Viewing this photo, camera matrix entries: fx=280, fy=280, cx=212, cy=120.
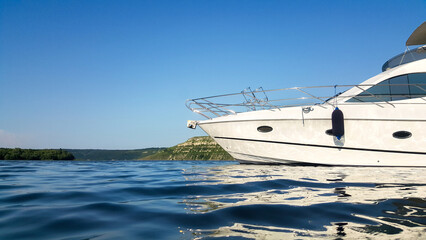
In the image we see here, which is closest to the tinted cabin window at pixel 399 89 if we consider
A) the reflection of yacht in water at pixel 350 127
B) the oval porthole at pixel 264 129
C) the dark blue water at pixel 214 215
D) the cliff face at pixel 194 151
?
the reflection of yacht in water at pixel 350 127

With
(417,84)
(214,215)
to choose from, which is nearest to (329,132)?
(417,84)

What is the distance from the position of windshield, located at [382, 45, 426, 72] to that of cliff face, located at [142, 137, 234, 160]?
82076mm

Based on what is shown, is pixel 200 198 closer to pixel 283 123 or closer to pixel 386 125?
pixel 283 123

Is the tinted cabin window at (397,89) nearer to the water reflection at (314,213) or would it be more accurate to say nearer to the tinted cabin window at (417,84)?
the tinted cabin window at (417,84)

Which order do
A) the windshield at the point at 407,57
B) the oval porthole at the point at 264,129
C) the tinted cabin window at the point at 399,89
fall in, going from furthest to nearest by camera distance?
the windshield at the point at 407,57 < the oval porthole at the point at 264,129 < the tinted cabin window at the point at 399,89

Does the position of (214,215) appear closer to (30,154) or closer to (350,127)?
(350,127)

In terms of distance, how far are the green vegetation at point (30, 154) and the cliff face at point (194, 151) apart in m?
58.1

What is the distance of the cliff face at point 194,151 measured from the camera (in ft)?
335

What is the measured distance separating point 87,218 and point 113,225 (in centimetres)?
35

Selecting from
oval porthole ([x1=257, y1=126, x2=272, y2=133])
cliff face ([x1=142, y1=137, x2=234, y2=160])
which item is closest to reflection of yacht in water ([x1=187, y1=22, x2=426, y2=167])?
oval porthole ([x1=257, y1=126, x2=272, y2=133])

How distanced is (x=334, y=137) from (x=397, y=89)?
2587mm

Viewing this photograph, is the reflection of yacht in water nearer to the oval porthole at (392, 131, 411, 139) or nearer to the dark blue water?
the oval porthole at (392, 131, 411, 139)

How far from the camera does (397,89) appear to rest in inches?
352

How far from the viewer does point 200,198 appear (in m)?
3.35
